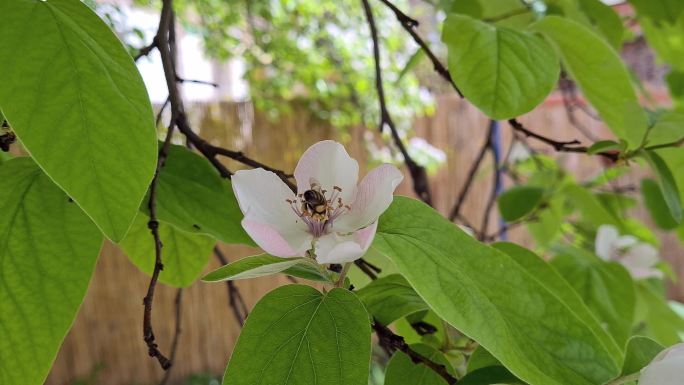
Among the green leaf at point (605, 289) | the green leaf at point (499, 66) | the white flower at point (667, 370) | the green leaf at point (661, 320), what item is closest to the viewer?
the white flower at point (667, 370)

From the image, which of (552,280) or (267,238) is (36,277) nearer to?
(267,238)

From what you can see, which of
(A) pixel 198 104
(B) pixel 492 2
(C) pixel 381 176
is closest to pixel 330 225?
(C) pixel 381 176

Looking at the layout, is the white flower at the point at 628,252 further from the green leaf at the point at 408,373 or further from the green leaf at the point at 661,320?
the green leaf at the point at 408,373

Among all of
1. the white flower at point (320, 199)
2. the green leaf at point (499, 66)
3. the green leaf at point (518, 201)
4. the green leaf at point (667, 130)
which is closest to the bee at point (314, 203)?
the white flower at point (320, 199)

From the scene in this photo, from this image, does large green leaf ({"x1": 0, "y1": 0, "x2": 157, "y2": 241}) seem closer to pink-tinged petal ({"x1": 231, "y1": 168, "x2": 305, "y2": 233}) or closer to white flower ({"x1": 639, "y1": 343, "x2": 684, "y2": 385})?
pink-tinged petal ({"x1": 231, "y1": 168, "x2": 305, "y2": 233})

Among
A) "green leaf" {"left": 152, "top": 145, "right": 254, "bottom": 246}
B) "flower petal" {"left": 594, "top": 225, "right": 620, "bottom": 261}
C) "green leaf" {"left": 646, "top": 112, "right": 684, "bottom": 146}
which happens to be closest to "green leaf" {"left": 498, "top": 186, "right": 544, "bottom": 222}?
"flower petal" {"left": 594, "top": 225, "right": 620, "bottom": 261}
